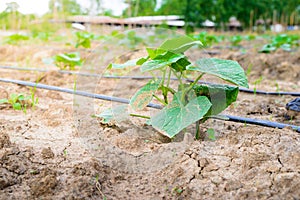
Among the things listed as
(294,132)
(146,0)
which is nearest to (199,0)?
(146,0)

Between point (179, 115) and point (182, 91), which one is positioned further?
point (182, 91)

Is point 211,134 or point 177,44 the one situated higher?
point 177,44

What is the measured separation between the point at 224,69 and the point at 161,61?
0.24m

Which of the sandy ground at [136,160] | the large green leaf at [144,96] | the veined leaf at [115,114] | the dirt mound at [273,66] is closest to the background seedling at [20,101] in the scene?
the sandy ground at [136,160]

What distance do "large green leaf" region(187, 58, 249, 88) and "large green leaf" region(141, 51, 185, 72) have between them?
74mm

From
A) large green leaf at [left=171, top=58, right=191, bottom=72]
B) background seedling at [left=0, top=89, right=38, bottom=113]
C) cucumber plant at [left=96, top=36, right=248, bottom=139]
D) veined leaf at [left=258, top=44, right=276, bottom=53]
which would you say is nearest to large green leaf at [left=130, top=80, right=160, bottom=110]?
cucumber plant at [left=96, top=36, right=248, bottom=139]

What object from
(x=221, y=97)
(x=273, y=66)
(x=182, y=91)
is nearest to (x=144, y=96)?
(x=182, y=91)

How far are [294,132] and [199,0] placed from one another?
15576 millimetres

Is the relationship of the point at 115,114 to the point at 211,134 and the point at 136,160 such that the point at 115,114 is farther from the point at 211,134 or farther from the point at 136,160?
the point at 211,134

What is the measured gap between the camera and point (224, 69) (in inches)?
48.6

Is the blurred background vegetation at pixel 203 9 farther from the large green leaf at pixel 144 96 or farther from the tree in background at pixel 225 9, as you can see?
the large green leaf at pixel 144 96

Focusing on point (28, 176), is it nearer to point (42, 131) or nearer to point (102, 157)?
point (102, 157)

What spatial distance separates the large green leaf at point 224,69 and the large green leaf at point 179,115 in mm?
102

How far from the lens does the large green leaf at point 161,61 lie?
1.14m
